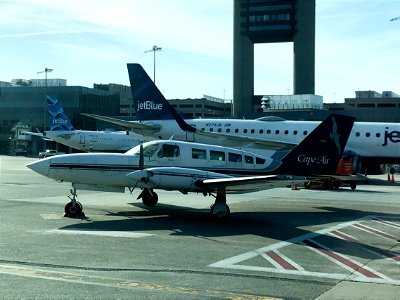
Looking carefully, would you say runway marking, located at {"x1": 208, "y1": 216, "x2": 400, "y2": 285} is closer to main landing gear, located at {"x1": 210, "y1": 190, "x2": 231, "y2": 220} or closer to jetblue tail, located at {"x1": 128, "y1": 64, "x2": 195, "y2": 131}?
main landing gear, located at {"x1": 210, "y1": 190, "x2": 231, "y2": 220}

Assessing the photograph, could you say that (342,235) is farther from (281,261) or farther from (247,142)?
(247,142)

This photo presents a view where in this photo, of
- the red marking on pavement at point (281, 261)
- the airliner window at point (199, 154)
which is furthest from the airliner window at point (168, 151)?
the red marking on pavement at point (281, 261)

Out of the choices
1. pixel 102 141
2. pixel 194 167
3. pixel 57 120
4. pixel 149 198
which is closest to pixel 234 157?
pixel 194 167

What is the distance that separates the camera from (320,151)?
2083 centimetres

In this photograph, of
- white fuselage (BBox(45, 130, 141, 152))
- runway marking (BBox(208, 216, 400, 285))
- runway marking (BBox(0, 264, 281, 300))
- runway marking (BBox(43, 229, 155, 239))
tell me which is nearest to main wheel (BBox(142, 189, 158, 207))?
runway marking (BBox(43, 229, 155, 239))

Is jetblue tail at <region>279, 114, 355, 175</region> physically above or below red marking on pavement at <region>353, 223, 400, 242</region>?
above

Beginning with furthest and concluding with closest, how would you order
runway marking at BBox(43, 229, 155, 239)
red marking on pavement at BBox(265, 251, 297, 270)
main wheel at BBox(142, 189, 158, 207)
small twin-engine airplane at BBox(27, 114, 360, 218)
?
main wheel at BBox(142, 189, 158, 207)
small twin-engine airplane at BBox(27, 114, 360, 218)
runway marking at BBox(43, 229, 155, 239)
red marking on pavement at BBox(265, 251, 297, 270)

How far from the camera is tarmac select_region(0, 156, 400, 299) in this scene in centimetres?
859

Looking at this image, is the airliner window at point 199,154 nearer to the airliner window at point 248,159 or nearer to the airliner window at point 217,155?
the airliner window at point 217,155

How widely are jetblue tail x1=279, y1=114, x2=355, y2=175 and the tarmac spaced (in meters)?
1.69

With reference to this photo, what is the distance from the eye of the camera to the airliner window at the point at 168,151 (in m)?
19.2

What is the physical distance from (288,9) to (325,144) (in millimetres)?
135851

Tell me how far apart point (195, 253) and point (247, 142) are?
97.5 ft

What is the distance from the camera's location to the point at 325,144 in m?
21.0
